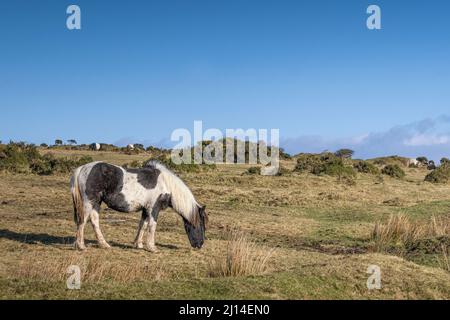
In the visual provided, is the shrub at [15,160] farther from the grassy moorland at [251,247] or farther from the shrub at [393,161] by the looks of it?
the shrub at [393,161]

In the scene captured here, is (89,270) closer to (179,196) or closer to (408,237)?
(179,196)

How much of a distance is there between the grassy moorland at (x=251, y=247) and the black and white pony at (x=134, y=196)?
1.81ft

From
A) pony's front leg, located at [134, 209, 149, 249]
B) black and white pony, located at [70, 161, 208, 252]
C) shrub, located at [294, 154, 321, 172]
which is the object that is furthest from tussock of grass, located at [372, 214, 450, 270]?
shrub, located at [294, 154, 321, 172]

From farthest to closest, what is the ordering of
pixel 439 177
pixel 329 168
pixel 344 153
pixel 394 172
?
pixel 344 153 → pixel 394 172 → pixel 439 177 → pixel 329 168

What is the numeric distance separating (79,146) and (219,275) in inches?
2348

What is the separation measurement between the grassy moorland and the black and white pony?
552 mm

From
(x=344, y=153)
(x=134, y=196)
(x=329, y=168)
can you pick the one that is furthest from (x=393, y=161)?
(x=134, y=196)

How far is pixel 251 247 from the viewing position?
12.5 m

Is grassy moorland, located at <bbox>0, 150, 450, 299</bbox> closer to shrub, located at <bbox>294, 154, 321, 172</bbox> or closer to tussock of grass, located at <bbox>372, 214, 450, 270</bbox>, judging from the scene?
tussock of grass, located at <bbox>372, 214, 450, 270</bbox>

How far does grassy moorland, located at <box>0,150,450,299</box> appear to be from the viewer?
9812mm

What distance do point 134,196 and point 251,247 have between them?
344 cm

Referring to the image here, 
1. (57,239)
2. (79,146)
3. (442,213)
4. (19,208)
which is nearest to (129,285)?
(57,239)

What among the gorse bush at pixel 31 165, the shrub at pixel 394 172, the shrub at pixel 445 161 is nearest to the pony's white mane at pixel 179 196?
the gorse bush at pixel 31 165
